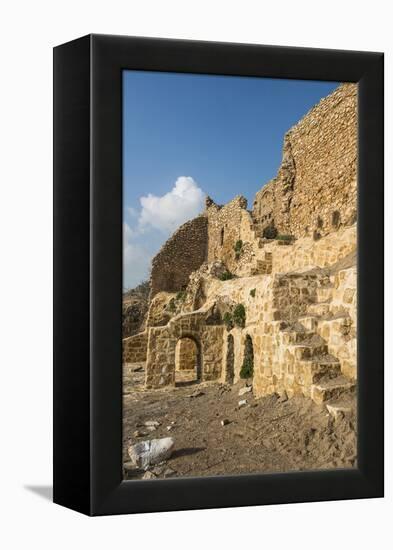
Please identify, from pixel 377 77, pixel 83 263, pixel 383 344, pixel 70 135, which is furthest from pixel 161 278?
pixel 377 77

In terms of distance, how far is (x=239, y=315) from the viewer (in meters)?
12.1

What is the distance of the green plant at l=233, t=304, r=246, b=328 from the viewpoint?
12.0 m

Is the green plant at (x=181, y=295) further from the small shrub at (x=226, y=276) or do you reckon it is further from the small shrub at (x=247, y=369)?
the small shrub at (x=247, y=369)

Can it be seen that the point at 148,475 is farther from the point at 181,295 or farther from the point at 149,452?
the point at 181,295

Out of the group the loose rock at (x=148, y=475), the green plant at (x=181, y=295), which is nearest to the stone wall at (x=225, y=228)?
the green plant at (x=181, y=295)

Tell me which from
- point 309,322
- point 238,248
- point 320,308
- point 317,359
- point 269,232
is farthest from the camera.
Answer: point 269,232

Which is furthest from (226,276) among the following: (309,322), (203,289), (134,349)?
(134,349)

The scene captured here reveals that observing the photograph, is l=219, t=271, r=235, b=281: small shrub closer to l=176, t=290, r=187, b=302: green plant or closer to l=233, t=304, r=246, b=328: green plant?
l=233, t=304, r=246, b=328: green plant

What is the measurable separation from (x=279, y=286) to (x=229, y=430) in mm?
2196

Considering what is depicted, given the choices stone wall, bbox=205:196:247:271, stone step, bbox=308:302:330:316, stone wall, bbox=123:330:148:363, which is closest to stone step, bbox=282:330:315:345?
stone step, bbox=308:302:330:316

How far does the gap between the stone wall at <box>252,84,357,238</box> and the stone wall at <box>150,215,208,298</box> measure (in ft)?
2.74

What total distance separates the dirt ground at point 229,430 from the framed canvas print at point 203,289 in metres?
0.02

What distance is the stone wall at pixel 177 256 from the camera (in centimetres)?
1026

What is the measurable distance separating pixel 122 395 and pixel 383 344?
304 centimetres
